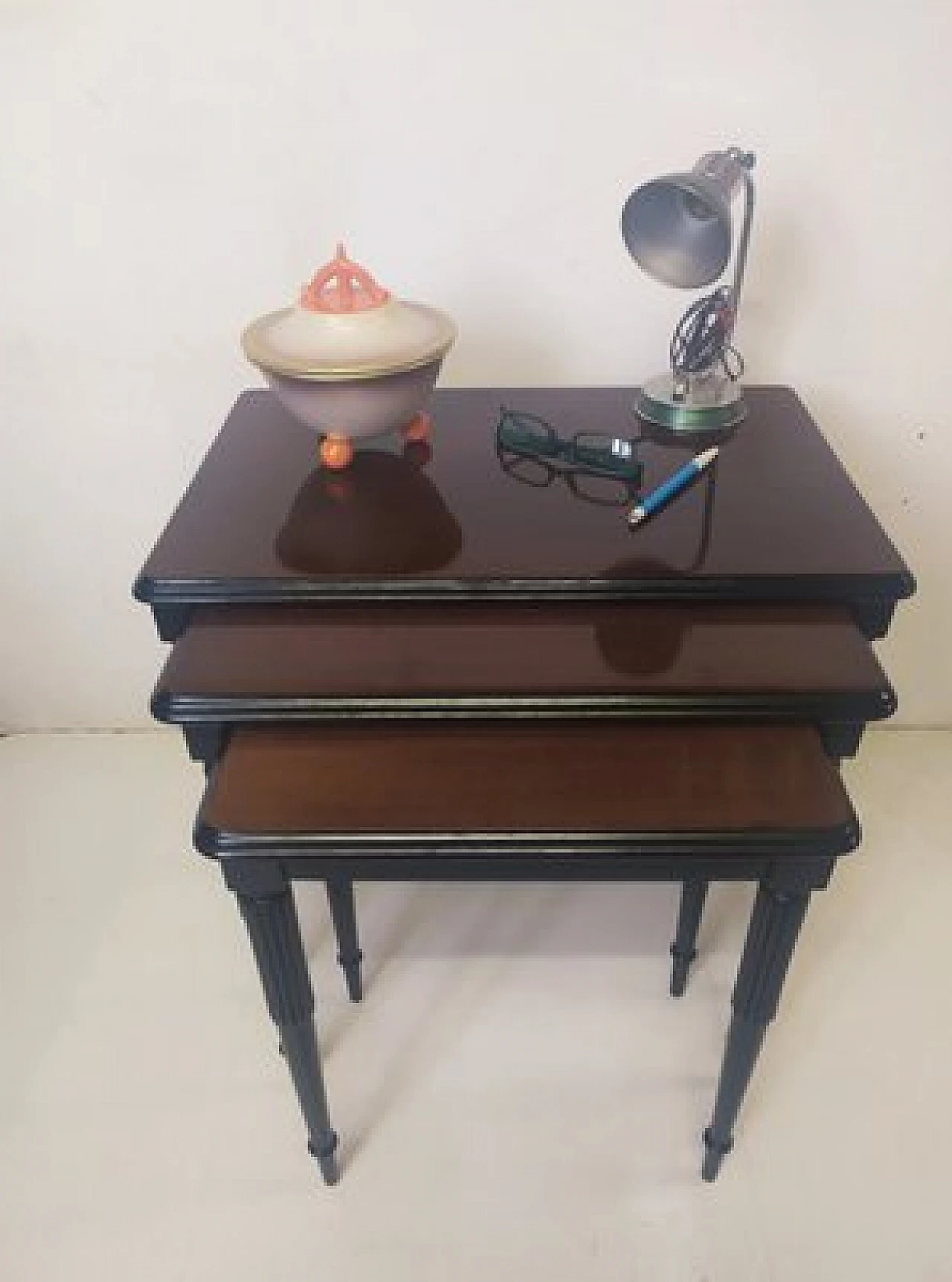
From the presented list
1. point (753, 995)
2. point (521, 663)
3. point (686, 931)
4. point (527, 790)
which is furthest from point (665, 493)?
point (686, 931)

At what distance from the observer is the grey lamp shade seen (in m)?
1.02

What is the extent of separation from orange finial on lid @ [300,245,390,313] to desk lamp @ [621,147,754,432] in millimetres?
300

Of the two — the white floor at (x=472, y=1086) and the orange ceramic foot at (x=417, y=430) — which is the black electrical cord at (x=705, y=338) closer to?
the orange ceramic foot at (x=417, y=430)

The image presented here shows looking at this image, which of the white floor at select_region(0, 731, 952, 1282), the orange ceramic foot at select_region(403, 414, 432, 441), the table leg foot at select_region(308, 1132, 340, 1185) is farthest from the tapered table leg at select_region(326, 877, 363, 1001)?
the orange ceramic foot at select_region(403, 414, 432, 441)

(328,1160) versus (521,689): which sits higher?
(521,689)

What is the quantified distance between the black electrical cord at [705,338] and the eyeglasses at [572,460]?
0.41ft

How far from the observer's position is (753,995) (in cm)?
94

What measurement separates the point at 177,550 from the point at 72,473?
700 mm

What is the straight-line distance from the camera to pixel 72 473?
156cm

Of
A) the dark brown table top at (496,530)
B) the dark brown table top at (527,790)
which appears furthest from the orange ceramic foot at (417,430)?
the dark brown table top at (527,790)

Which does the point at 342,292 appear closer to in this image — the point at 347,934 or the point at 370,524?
the point at 370,524

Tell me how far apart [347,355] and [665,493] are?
35 cm

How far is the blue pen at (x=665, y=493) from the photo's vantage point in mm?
987

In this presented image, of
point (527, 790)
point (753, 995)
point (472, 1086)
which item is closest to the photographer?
point (527, 790)
